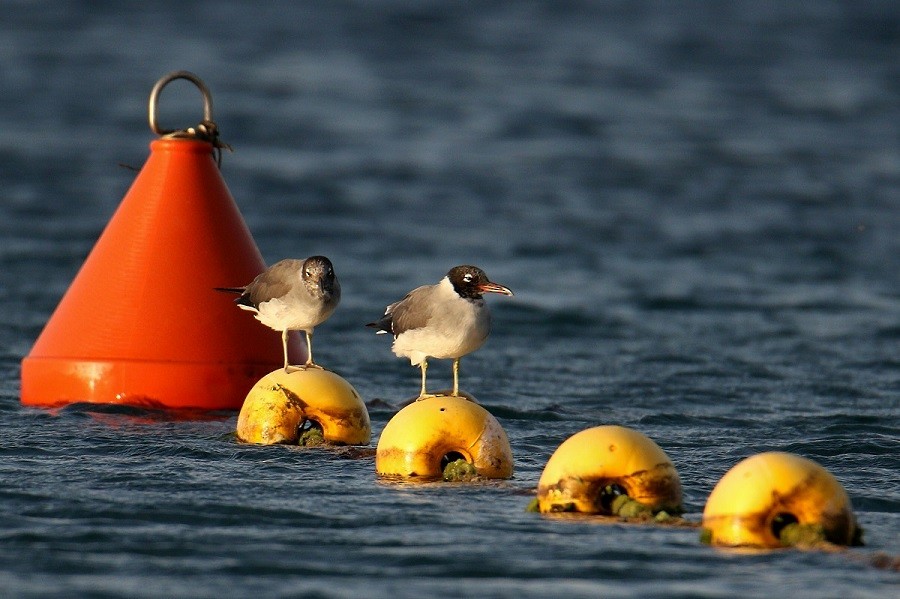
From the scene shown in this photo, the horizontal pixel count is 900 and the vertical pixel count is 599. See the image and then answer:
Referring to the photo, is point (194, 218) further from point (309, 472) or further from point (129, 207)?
point (309, 472)

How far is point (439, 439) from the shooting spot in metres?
8.55

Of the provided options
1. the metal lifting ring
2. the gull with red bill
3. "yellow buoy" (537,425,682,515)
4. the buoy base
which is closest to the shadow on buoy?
"yellow buoy" (537,425,682,515)

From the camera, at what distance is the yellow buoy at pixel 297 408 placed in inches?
368

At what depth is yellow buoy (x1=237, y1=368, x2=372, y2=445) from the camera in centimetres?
936

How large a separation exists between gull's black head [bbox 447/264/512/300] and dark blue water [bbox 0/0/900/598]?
3.71 ft

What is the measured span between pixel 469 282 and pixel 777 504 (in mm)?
2615

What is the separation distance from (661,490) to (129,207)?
4.86m

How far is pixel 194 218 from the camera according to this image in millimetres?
10914

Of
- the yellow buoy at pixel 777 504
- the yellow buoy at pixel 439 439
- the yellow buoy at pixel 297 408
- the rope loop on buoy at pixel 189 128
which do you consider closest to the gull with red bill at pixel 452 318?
the yellow buoy at pixel 439 439

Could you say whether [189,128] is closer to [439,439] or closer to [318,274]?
[318,274]

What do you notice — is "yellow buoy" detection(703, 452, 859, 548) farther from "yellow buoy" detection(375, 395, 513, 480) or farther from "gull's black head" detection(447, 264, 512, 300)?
"gull's black head" detection(447, 264, 512, 300)

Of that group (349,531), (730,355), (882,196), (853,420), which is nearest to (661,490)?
(349,531)

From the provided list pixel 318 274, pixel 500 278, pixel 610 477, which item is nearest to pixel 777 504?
pixel 610 477

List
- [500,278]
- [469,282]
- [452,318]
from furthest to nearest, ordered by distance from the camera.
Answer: [500,278]
[469,282]
[452,318]
